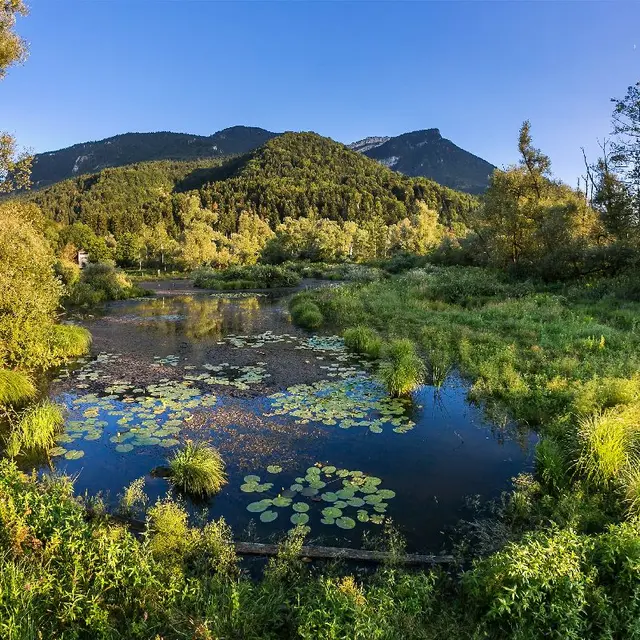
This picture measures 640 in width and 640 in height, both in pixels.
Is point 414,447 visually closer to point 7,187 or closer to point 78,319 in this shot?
point 7,187

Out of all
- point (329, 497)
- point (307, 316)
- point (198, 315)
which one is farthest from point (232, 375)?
point (198, 315)

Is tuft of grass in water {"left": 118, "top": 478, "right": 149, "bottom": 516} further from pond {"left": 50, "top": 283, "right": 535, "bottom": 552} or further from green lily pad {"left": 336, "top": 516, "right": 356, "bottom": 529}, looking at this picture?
green lily pad {"left": 336, "top": 516, "right": 356, "bottom": 529}

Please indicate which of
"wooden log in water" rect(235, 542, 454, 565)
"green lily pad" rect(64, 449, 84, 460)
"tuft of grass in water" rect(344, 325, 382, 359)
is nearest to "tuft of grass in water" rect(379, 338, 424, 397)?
"tuft of grass in water" rect(344, 325, 382, 359)

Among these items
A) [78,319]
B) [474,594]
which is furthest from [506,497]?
[78,319]

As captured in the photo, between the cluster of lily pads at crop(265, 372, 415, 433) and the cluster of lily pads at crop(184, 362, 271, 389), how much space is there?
5.30 feet

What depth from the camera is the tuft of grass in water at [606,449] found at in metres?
7.11

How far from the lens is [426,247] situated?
82125mm

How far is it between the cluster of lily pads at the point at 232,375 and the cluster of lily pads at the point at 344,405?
1616 mm

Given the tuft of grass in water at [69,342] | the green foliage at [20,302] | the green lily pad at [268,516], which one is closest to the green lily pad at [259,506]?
the green lily pad at [268,516]

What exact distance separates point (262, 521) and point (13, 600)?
337 centimetres

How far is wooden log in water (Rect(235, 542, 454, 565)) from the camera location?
587 cm

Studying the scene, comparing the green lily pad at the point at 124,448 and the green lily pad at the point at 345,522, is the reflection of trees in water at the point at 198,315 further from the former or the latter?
the green lily pad at the point at 345,522

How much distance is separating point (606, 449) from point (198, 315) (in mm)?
26322

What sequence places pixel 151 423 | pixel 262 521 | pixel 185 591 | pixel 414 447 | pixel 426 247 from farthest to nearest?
pixel 426 247
pixel 151 423
pixel 414 447
pixel 262 521
pixel 185 591
